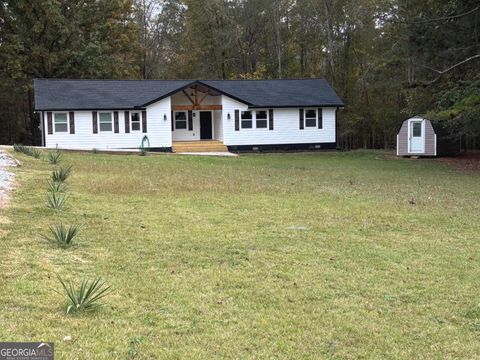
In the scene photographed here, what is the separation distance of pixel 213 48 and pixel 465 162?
76.7 feet

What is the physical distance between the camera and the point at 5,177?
11.0 metres

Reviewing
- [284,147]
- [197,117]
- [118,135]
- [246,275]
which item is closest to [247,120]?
[284,147]

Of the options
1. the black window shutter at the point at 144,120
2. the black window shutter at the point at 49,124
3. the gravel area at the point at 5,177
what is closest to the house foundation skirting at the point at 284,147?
the black window shutter at the point at 144,120

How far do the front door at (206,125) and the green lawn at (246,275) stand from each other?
22.1 metres

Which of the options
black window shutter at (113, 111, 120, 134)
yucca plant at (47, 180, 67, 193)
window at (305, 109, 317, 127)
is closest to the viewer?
yucca plant at (47, 180, 67, 193)

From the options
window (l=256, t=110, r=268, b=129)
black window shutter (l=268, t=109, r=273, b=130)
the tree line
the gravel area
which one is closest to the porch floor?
window (l=256, t=110, r=268, b=129)

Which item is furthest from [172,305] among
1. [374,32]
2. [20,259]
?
[374,32]

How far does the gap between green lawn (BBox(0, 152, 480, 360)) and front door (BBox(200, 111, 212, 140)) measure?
2206 centimetres

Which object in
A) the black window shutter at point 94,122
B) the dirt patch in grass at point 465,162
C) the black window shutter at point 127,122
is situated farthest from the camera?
the black window shutter at point 127,122

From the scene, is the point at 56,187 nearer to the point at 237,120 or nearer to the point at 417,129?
the point at 237,120

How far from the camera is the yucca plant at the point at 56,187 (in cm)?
991

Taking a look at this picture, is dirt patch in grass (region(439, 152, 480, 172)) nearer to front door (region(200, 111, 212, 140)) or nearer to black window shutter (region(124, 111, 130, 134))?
front door (region(200, 111, 212, 140))

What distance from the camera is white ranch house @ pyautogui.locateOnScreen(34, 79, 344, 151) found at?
28594 mm

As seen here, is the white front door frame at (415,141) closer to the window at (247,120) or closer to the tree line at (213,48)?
the tree line at (213,48)
